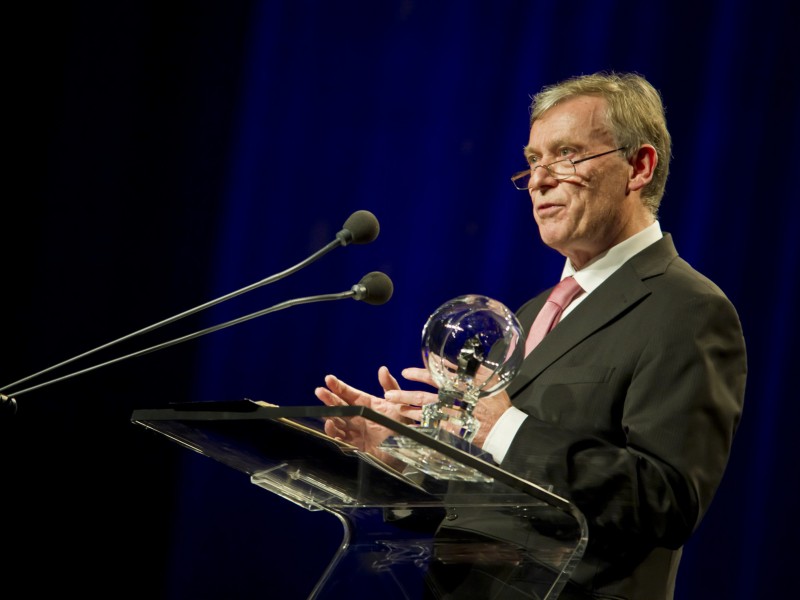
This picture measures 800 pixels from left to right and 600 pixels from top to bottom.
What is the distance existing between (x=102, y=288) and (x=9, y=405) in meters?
2.00

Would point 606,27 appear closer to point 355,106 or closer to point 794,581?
point 355,106

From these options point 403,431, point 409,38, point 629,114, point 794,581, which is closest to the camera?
point 403,431

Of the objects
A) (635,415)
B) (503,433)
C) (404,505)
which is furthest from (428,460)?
(635,415)

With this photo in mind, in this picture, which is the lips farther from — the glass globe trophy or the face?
the glass globe trophy

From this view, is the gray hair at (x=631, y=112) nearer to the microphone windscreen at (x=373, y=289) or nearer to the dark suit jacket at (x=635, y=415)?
the dark suit jacket at (x=635, y=415)

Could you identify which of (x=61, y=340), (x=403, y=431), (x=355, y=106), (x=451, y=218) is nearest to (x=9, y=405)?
(x=403, y=431)

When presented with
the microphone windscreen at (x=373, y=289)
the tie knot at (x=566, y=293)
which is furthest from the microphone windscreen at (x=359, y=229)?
the tie knot at (x=566, y=293)

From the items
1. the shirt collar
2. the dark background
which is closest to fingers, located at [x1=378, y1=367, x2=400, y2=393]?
the shirt collar

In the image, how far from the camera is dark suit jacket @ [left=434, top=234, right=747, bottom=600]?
150 centimetres

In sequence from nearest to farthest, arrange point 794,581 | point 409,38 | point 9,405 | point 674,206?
point 9,405 → point 794,581 → point 674,206 → point 409,38

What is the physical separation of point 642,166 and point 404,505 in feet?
4.27

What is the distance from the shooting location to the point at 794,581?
2873 millimetres

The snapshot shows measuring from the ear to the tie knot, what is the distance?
0.98 feet

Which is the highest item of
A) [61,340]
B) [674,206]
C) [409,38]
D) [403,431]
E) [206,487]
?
[409,38]
